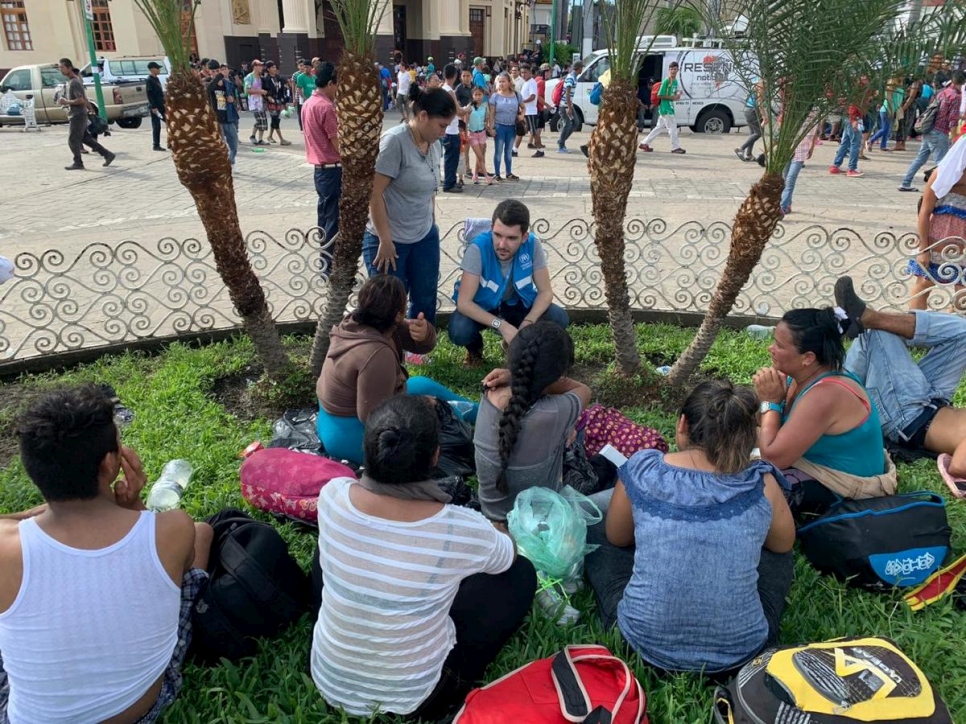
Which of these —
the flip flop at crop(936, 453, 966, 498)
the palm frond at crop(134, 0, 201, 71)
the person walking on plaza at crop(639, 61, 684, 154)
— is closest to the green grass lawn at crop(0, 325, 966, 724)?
the flip flop at crop(936, 453, 966, 498)

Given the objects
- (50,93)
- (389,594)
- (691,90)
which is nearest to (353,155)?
(389,594)

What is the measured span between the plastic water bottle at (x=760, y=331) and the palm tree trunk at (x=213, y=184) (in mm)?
3593

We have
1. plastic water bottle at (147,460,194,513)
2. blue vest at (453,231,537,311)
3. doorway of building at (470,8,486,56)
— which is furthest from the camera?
doorway of building at (470,8,486,56)

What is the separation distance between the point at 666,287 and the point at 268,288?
3614 mm

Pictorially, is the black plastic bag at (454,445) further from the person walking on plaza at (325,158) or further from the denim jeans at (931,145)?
the denim jeans at (931,145)

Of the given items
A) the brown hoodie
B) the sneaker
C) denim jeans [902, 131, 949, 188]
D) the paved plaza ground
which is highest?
denim jeans [902, 131, 949, 188]

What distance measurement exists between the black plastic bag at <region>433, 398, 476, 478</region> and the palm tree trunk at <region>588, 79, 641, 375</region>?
138 cm

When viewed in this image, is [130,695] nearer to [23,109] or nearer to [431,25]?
[23,109]

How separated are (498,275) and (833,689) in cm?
302

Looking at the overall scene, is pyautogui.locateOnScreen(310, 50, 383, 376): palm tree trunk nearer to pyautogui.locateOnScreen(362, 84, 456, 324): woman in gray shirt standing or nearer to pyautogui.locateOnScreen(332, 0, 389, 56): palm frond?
pyautogui.locateOnScreen(332, 0, 389, 56): palm frond

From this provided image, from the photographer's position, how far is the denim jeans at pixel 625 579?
250 cm

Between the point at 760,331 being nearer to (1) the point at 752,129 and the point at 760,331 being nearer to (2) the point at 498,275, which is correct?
(2) the point at 498,275

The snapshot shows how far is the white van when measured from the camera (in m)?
16.5

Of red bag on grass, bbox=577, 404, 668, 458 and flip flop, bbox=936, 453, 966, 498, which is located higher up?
red bag on grass, bbox=577, 404, 668, 458
